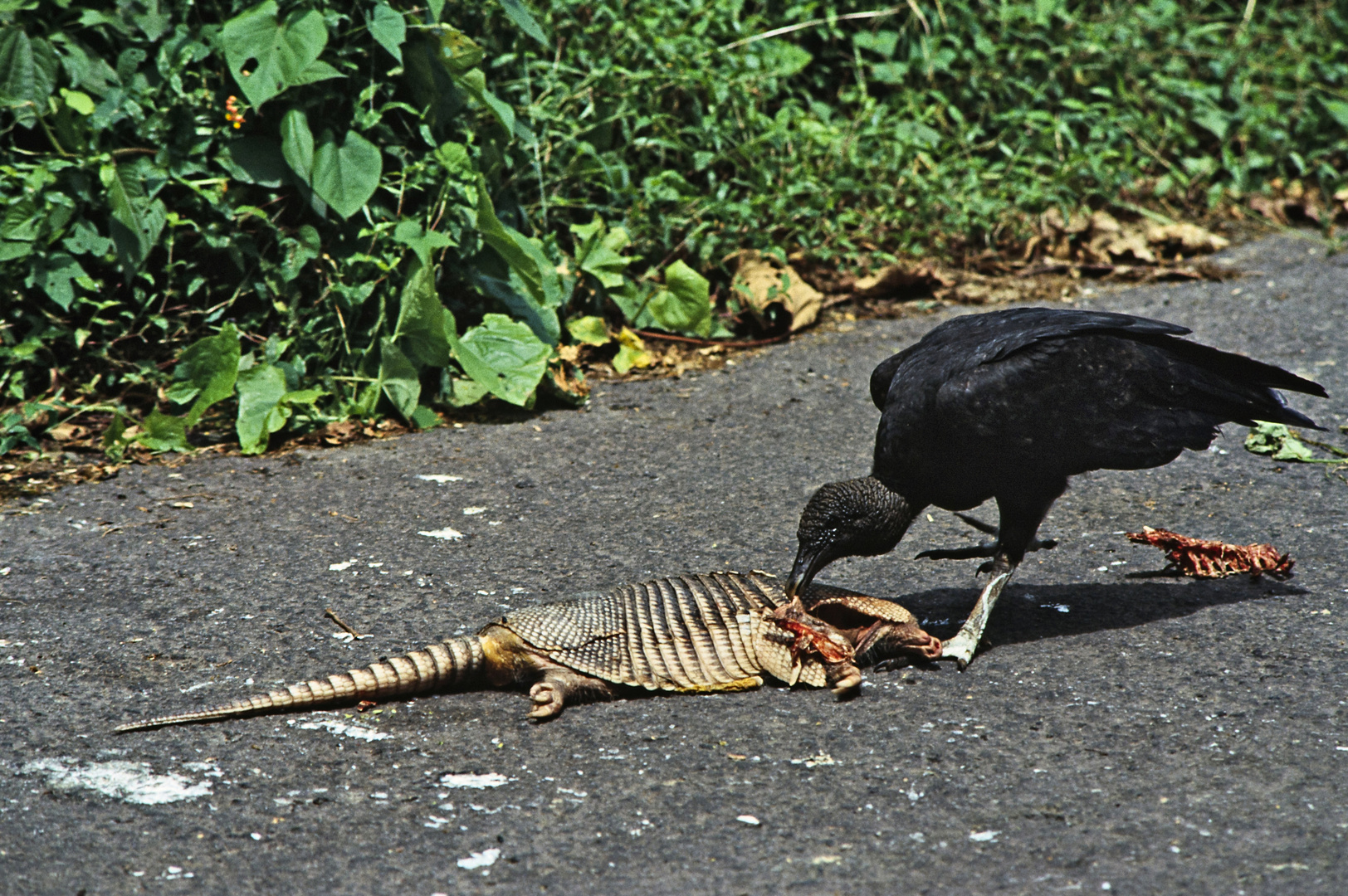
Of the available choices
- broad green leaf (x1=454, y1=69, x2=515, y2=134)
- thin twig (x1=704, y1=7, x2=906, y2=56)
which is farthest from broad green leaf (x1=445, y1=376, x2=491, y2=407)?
thin twig (x1=704, y1=7, x2=906, y2=56)

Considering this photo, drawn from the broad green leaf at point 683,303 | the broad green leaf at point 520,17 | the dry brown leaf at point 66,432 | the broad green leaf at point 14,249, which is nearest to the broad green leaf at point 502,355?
the broad green leaf at point 683,303

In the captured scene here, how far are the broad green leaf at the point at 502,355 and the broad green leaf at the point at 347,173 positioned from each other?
0.61 m

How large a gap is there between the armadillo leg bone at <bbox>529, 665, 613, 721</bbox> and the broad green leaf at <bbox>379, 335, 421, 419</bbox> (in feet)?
7.52

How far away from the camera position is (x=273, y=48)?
4883 millimetres

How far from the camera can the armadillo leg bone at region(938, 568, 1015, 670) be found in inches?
129

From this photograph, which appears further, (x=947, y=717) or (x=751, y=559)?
(x=751, y=559)

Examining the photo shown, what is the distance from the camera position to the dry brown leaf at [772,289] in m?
6.28

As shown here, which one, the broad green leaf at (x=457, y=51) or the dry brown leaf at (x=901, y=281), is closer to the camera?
the broad green leaf at (x=457, y=51)

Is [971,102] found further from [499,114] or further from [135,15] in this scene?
[135,15]

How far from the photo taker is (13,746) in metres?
2.85

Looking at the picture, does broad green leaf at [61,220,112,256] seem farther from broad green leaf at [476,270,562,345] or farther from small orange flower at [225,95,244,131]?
broad green leaf at [476,270,562,345]

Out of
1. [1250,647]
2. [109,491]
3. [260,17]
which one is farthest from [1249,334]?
[109,491]

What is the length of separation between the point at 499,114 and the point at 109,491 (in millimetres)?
2256

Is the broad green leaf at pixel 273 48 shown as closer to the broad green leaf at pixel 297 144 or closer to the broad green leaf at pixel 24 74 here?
the broad green leaf at pixel 297 144
